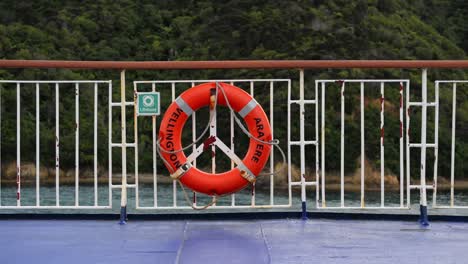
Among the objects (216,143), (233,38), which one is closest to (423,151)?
(216,143)

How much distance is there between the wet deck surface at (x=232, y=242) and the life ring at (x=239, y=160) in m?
0.19

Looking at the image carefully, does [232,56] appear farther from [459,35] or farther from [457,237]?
[457,237]

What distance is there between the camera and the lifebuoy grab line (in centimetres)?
397

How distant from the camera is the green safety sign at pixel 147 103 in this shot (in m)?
3.96

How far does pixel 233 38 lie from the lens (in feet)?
131

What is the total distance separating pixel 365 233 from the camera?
3695 millimetres

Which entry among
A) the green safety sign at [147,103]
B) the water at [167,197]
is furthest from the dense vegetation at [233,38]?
the green safety sign at [147,103]

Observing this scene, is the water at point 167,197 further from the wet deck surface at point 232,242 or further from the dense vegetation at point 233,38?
the wet deck surface at point 232,242

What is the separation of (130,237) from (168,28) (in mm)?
37949

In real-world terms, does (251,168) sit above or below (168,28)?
below

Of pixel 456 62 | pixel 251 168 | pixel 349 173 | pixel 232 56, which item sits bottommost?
pixel 349 173

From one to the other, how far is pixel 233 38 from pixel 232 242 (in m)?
36.7

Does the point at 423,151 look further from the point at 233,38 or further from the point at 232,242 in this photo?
the point at 233,38

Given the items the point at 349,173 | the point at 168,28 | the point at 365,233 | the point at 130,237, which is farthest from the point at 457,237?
the point at 168,28
